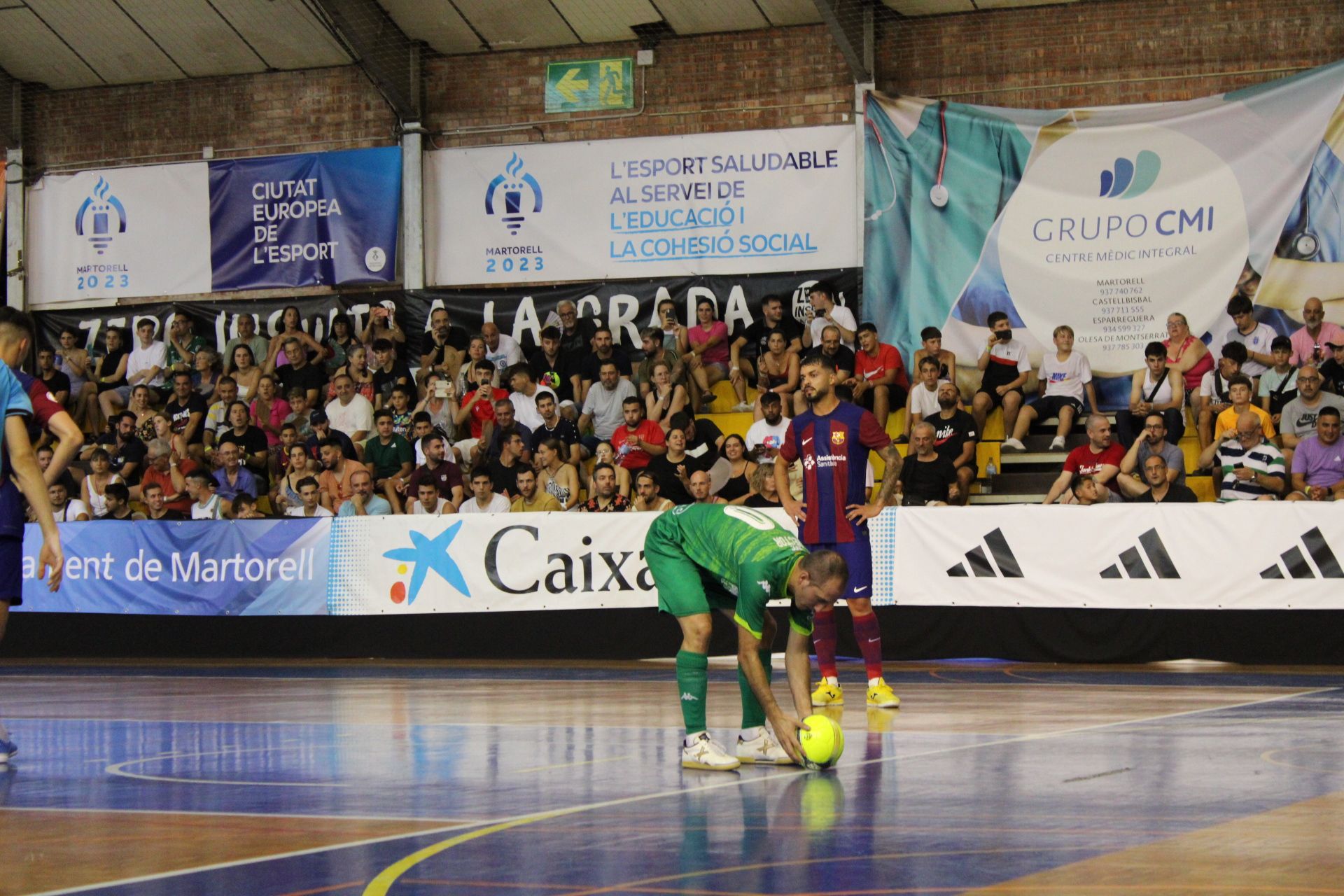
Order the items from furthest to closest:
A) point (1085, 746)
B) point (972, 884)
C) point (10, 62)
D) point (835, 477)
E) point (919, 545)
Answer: point (10, 62)
point (919, 545)
point (835, 477)
point (1085, 746)
point (972, 884)

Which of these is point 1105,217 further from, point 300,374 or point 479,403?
point 300,374

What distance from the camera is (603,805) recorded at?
6145 millimetres

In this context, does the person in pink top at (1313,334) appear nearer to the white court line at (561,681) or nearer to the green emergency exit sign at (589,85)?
the white court line at (561,681)

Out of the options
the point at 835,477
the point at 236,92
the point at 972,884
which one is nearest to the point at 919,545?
the point at 835,477

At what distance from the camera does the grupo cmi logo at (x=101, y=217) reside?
76.3ft

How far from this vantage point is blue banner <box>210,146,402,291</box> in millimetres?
22031

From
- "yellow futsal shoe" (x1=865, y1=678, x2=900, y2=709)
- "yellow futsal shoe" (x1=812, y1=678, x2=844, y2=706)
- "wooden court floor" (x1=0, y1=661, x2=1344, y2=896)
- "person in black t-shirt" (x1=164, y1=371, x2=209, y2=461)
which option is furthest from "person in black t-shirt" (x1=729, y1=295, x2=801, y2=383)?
"yellow futsal shoe" (x1=865, y1=678, x2=900, y2=709)

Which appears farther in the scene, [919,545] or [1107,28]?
[1107,28]

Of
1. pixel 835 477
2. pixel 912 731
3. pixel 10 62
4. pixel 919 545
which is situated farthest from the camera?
pixel 10 62

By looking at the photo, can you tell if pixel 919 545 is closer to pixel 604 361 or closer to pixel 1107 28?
pixel 604 361

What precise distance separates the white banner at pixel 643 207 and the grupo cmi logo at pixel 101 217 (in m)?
4.71

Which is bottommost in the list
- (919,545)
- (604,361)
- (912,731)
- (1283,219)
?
(912,731)

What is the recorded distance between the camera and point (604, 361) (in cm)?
1928

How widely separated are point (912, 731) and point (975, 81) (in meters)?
13.3
